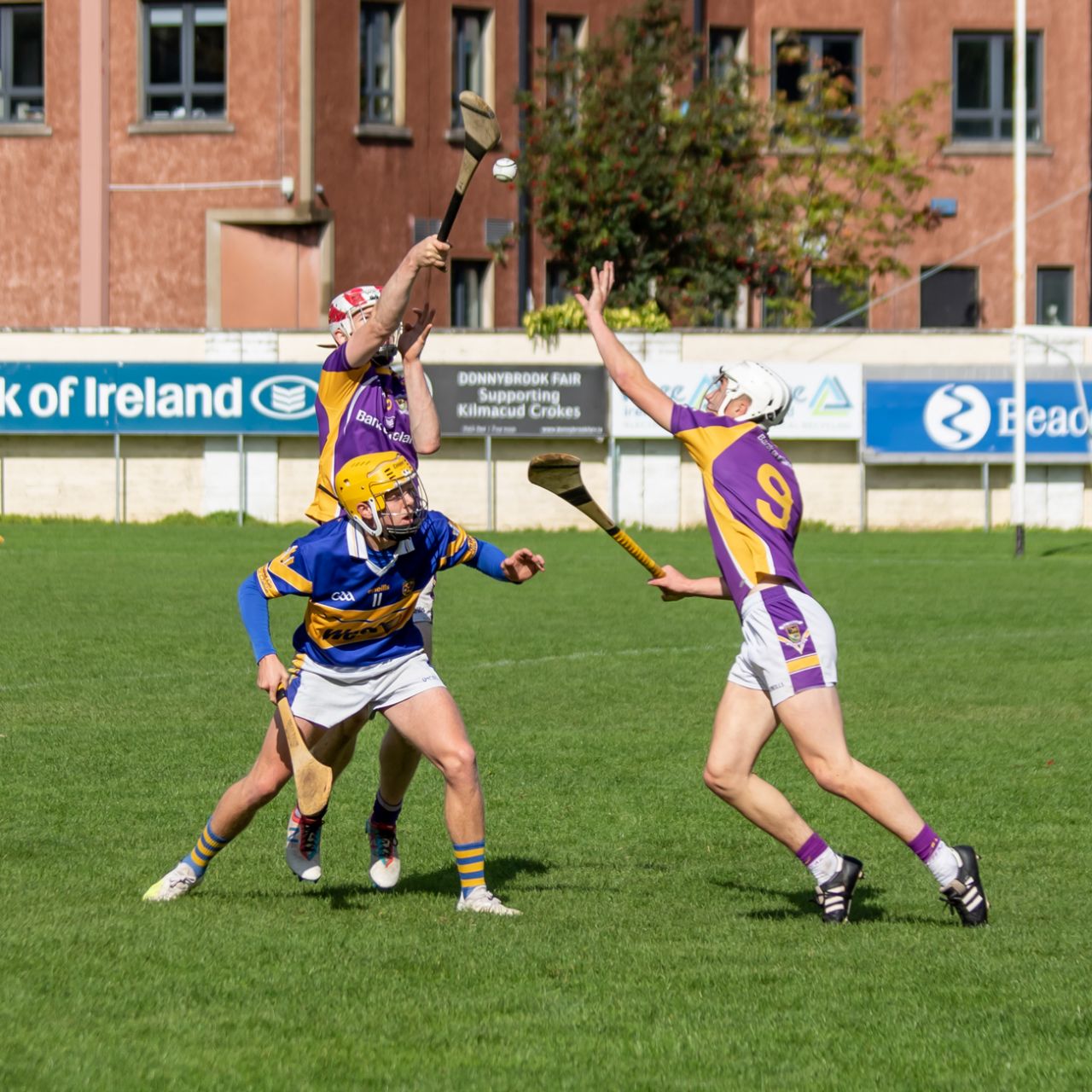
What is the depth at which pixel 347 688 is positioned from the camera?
741cm

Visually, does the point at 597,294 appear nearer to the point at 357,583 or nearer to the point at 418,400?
the point at 418,400

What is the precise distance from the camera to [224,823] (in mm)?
7516

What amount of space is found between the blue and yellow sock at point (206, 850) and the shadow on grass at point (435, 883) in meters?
0.45

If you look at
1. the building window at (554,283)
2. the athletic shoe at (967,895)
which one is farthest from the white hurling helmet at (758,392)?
the building window at (554,283)

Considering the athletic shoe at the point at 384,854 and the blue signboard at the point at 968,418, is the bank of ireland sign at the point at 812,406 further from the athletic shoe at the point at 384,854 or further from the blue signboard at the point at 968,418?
the athletic shoe at the point at 384,854

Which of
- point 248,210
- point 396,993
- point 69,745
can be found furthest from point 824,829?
point 248,210

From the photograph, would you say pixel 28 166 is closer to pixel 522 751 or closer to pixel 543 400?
pixel 543 400

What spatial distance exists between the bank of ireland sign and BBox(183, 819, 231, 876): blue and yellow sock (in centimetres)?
2327

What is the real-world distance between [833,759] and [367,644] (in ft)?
5.81

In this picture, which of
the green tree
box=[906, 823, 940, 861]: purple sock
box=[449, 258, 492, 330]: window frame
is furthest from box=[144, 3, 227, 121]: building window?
box=[906, 823, 940, 861]: purple sock

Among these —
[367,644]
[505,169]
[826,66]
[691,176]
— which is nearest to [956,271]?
[826,66]

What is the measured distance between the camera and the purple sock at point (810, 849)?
24.3 ft

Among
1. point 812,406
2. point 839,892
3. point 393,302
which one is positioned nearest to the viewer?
point 839,892

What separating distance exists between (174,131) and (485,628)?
2049 centimetres
